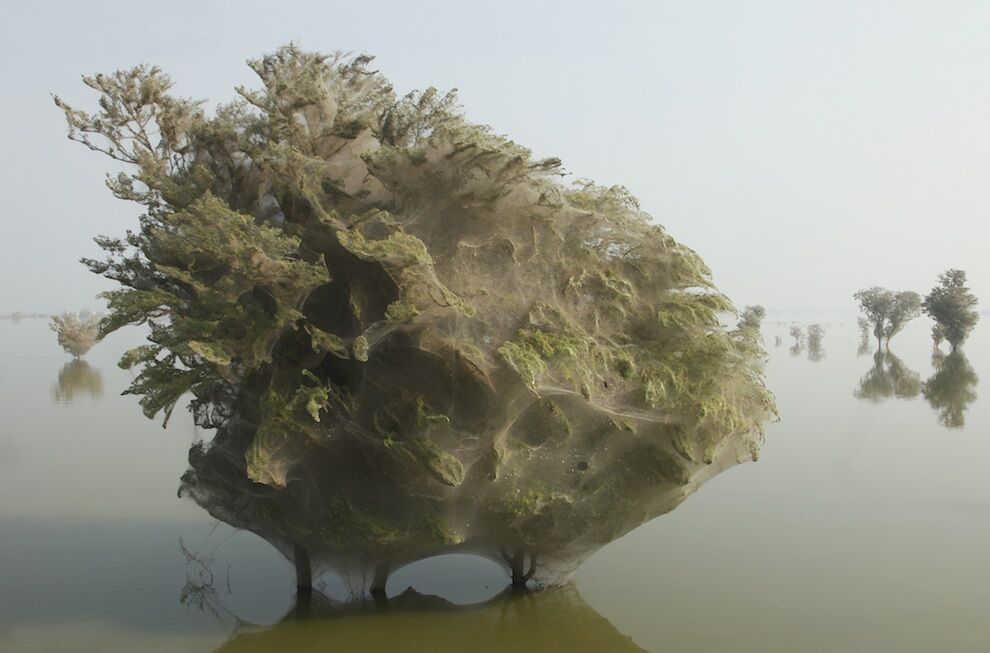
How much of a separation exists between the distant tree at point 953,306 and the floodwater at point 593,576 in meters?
31.9

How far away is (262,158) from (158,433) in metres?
15.9

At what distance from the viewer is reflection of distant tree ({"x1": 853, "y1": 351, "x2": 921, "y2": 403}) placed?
28.9m

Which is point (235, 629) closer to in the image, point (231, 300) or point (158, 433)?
point (231, 300)

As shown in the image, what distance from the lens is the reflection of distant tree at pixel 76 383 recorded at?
2866 cm

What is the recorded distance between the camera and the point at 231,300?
23.0 ft

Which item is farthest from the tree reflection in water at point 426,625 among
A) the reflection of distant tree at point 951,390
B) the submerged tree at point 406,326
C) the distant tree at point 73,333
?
the distant tree at point 73,333

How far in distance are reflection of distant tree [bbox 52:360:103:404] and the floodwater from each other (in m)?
11.8

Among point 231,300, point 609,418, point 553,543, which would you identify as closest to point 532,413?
point 609,418

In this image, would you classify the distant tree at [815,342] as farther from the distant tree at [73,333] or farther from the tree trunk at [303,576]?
the tree trunk at [303,576]

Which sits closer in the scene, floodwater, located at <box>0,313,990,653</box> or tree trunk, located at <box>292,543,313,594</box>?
floodwater, located at <box>0,313,990,653</box>

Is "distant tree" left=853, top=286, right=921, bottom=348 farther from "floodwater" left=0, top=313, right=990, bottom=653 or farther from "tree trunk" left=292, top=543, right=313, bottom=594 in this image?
"tree trunk" left=292, top=543, right=313, bottom=594

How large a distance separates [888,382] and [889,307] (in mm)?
25853

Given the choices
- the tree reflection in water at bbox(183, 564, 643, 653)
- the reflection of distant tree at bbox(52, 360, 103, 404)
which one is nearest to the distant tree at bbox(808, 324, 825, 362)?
the reflection of distant tree at bbox(52, 360, 103, 404)

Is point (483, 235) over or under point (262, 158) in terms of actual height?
under
